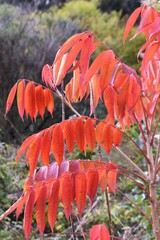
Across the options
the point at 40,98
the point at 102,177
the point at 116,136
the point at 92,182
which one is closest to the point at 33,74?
the point at 40,98

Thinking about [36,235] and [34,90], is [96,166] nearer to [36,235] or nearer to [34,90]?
[34,90]

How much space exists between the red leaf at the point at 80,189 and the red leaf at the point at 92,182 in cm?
4

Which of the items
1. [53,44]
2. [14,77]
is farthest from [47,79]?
[53,44]

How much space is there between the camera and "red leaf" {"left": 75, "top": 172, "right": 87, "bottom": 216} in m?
1.06

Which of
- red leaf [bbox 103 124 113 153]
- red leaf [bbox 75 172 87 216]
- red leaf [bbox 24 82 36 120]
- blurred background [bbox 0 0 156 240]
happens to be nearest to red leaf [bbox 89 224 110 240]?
red leaf [bbox 75 172 87 216]

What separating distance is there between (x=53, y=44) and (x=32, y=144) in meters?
5.38

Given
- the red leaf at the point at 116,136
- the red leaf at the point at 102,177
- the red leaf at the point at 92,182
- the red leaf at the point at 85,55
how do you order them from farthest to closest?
the red leaf at the point at 116,136
the red leaf at the point at 102,177
the red leaf at the point at 92,182
the red leaf at the point at 85,55

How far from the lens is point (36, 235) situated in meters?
2.61

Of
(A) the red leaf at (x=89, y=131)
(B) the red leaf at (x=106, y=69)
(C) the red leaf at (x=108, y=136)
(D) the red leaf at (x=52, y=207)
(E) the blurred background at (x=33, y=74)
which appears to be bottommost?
(E) the blurred background at (x=33, y=74)

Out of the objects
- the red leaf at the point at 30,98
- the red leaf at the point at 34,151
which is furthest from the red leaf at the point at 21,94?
the red leaf at the point at 34,151

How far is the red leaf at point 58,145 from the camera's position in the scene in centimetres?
108

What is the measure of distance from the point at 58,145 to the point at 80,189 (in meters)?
0.13

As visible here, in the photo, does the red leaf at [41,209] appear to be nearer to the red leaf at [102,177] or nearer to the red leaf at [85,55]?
the red leaf at [102,177]

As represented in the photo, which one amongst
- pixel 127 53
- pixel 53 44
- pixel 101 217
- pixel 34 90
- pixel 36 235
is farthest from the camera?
pixel 127 53
